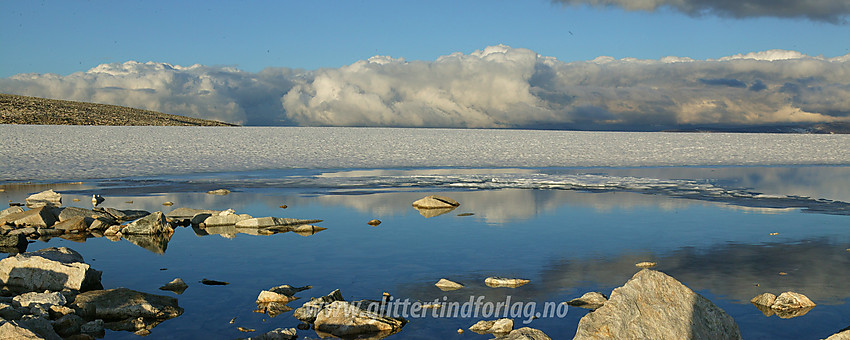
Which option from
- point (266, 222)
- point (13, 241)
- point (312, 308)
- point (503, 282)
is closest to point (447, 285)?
point (503, 282)

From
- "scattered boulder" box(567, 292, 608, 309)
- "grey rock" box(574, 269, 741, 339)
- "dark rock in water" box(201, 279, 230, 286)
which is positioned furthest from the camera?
"dark rock in water" box(201, 279, 230, 286)

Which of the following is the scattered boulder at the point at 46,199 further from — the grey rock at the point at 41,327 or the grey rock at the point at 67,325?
the grey rock at the point at 41,327

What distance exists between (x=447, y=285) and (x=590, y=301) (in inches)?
78.0

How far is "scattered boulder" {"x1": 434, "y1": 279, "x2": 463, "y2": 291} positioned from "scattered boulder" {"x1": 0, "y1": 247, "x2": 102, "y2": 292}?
483cm

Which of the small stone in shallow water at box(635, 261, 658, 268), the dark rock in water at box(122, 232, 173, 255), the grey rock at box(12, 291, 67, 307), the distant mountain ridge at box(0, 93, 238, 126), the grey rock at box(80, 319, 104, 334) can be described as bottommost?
the grey rock at box(80, 319, 104, 334)

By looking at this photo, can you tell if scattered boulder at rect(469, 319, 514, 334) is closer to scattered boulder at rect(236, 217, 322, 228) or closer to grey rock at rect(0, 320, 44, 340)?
grey rock at rect(0, 320, 44, 340)

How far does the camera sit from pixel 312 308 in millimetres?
8125

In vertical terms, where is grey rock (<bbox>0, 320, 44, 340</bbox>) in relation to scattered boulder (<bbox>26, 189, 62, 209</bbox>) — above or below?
below

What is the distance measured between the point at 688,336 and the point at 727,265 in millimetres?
5648

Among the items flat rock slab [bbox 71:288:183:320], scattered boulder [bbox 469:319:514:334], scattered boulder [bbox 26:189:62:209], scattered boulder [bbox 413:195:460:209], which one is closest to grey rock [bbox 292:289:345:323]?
flat rock slab [bbox 71:288:183:320]

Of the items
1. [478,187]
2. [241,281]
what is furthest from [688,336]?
[478,187]

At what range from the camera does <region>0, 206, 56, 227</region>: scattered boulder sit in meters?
15.2

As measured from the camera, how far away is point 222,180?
27.6 metres

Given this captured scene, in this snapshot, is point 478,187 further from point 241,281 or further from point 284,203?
point 241,281
